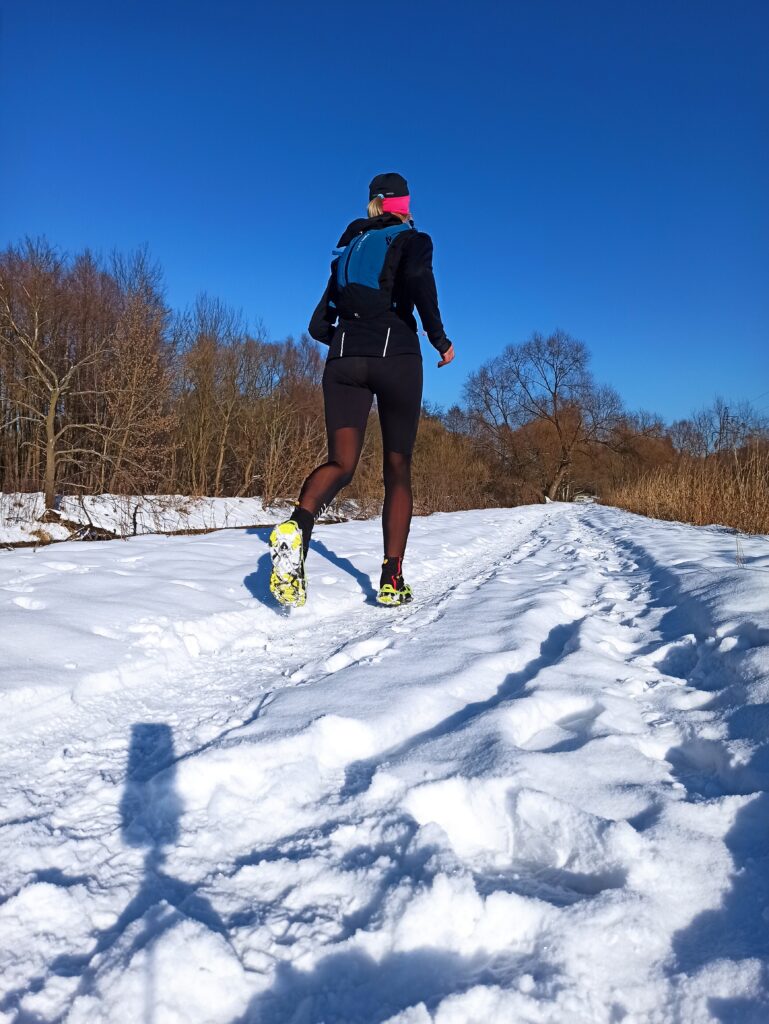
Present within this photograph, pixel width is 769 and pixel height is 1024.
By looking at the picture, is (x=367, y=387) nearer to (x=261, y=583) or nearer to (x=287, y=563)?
→ (x=287, y=563)

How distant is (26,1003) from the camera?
67 cm

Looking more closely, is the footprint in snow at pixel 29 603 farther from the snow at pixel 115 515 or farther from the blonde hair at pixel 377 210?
the snow at pixel 115 515

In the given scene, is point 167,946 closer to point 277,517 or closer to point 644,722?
point 644,722

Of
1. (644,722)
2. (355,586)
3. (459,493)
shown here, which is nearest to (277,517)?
(459,493)

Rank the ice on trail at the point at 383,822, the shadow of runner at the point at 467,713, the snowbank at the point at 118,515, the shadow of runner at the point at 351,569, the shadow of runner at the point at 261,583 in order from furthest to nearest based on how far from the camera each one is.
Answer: the snowbank at the point at 118,515, the shadow of runner at the point at 351,569, the shadow of runner at the point at 261,583, the shadow of runner at the point at 467,713, the ice on trail at the point at 383,822

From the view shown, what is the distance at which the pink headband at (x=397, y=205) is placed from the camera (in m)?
2.74

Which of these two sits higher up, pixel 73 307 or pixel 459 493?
pixel 73 307

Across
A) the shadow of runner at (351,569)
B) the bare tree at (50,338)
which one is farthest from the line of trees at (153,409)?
the shadow of runner at (351,569)

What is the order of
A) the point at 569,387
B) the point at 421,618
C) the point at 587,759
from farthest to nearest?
the point at 569,387, the point at 421,618, the point at 587,759

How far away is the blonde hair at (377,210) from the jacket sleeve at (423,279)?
173 millimetres

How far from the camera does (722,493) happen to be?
294 inches

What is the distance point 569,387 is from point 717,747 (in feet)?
119

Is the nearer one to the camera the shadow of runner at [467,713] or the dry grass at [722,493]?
the shadow of runner at [467,713]

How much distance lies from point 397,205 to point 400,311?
50cm
